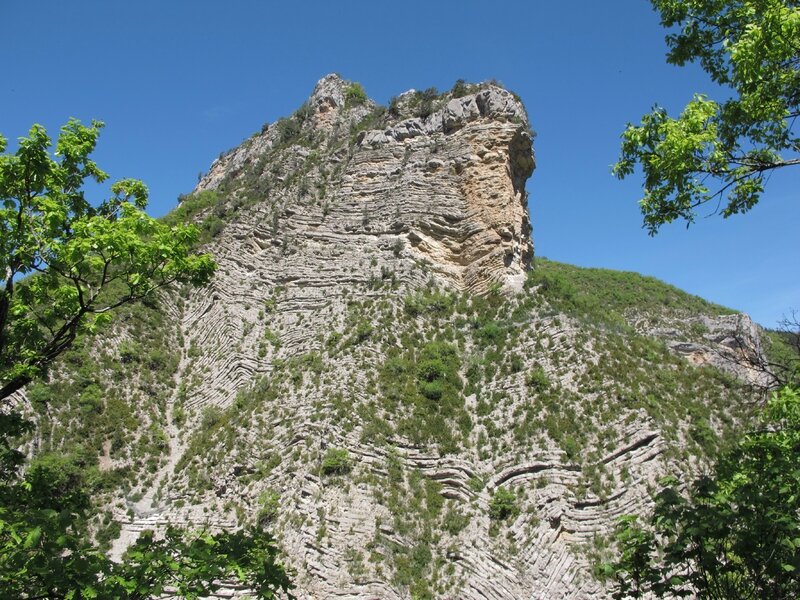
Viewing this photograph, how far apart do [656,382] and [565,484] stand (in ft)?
21.2

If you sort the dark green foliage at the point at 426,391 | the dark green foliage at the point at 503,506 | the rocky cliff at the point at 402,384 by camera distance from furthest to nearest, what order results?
1. the dark green foliage at the point at 426,391
2. the dark green foliage at the point at 503,506
3. the rocky cliff at the point at 402,384

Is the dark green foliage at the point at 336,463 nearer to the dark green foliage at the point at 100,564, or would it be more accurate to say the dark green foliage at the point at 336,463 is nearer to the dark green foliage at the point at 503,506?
the dark green foliage at the point at 503,506

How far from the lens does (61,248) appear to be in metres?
9.09

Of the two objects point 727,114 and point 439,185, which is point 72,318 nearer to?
point 727,114

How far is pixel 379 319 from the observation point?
2892 cm

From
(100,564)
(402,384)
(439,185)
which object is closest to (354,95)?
(439,185)

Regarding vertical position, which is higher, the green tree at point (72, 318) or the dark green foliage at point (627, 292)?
the dark green foliage at point (627, 292)

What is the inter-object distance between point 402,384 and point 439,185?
46.5ft

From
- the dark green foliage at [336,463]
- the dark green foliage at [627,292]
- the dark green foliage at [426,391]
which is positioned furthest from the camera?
the dark green foliage at [627,292]

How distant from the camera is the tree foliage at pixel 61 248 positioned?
9094 mm

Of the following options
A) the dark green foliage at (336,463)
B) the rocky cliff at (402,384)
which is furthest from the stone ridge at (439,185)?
the dark green foliage at (336,463)

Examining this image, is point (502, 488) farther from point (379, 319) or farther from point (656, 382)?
point (379, 319)

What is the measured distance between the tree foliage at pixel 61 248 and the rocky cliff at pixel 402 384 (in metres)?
11.3

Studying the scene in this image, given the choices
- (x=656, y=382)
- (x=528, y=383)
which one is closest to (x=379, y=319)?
(x=528, y=383)
